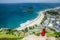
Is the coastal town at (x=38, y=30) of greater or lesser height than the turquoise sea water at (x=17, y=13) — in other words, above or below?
below

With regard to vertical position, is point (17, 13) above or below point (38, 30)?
above

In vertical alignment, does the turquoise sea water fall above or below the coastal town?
above

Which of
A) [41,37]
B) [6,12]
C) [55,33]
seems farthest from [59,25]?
[6,12]
